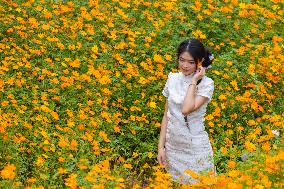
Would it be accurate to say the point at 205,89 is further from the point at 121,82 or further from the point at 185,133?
the point at 121,82

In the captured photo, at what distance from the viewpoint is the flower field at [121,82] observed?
4.47 m

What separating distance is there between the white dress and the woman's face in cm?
7

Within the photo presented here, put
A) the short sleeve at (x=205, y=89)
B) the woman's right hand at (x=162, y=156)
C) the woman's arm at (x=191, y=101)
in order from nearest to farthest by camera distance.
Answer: the woman's arm at (x=191, y=101) → the short sleeve at (x=205, y=89) → the woman's right hand at (x=162, y=156)

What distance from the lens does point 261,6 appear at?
8.75m

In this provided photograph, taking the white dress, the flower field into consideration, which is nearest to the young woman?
the white dress

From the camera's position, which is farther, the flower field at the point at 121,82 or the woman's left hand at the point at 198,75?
the flower field at the point at 121,82

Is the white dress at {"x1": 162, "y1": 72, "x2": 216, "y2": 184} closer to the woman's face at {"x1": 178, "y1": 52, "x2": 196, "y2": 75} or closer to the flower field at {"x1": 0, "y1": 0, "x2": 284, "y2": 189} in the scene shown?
the woman's face at {"x1": 178, "y1": 52, "x2": 196, "y2": 75}

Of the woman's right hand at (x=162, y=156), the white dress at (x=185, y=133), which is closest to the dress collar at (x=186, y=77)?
the white dress at (x=185, y=133)

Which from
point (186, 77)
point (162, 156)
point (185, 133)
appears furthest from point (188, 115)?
point (162, 156)

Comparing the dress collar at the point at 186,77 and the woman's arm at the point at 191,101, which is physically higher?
the dress collar at the point at 186,77

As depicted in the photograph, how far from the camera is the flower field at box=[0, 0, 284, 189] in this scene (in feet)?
14.7

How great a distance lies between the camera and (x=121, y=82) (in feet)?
19.9

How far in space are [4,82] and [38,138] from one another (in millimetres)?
1067

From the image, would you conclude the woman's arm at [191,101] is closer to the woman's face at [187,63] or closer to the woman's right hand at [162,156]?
the woman's face at [187,63]
